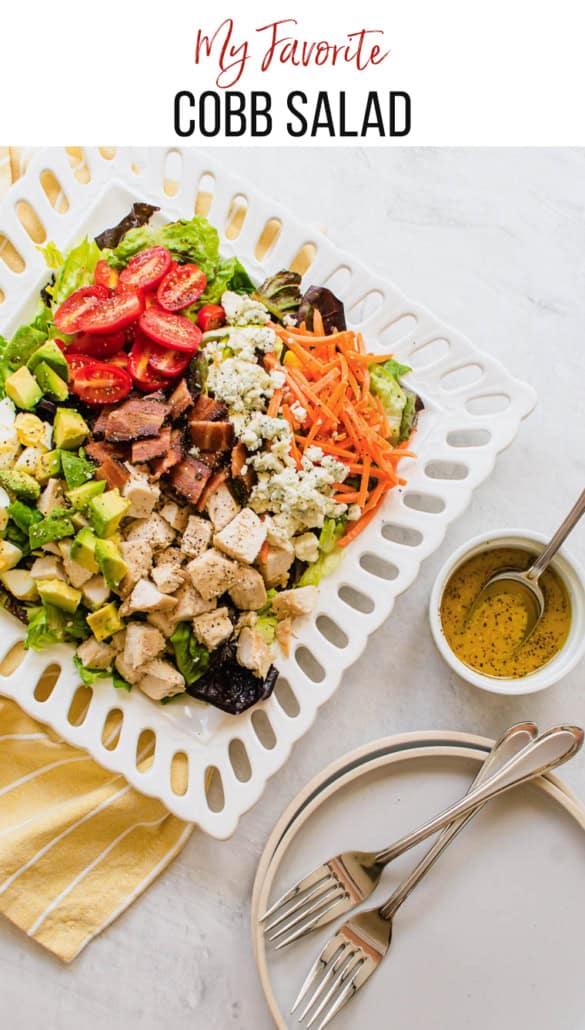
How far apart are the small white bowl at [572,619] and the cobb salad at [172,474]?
33 centimetres

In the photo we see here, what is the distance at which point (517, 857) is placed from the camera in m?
2.75

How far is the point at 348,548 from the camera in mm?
2775

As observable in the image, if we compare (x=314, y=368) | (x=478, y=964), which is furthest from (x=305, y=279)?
(x=478, y=964)

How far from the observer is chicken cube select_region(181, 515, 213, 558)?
2619mm

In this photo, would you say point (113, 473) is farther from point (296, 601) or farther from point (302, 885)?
point (302, 885)

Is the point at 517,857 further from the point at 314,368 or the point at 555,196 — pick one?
the point at 555,196

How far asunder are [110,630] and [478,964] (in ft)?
4.89

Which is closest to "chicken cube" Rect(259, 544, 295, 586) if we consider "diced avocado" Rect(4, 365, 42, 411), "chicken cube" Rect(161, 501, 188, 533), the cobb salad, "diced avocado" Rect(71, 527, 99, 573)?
the cobb salad

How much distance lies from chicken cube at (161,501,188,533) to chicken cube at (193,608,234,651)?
0.89 feet

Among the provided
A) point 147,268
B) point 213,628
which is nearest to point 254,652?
point 213,628

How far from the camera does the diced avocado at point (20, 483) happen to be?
254 cm

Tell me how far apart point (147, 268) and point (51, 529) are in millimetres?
838

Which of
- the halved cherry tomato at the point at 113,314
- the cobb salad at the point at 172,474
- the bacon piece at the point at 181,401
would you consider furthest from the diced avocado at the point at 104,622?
the halved cherry tomato at the point at 113,314

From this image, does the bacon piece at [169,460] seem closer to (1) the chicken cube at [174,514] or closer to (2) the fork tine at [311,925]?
(1) the chicken cube at [174,514]
